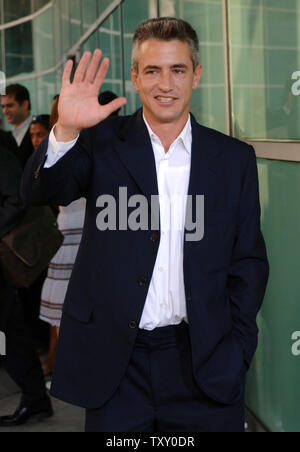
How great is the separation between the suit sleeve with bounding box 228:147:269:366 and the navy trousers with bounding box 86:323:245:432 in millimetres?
202

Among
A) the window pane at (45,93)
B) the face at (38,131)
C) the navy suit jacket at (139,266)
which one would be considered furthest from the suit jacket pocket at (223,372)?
the window pane at (45,93)

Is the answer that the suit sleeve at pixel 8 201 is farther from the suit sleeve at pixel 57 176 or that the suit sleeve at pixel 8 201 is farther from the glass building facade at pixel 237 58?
the suit sleeve at pixel 57 176

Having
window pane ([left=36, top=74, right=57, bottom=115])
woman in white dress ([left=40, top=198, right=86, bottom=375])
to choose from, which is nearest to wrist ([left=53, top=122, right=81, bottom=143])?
woman in white dress ([left=40, top=198, right=86, bottom=375])

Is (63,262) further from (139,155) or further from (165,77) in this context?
(165,77)

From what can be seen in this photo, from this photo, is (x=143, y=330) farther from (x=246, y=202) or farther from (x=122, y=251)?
(x=246, y=202)

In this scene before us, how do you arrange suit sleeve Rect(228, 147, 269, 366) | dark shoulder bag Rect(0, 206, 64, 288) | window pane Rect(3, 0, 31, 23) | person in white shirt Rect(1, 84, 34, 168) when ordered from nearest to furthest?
suit sleeve Rect(228, 147, 269, 366), dark shoulder bag Rect(0, 206, 64, 288), person in white shirt Rect(1, 84, 34, 168), window pane Rect(3, 0, 31, 23)

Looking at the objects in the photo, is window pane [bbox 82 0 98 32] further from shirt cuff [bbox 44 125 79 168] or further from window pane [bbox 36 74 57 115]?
shirt cuff [bbox 44 125 79 168]

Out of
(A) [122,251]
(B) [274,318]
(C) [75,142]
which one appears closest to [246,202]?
(A) [122,251]

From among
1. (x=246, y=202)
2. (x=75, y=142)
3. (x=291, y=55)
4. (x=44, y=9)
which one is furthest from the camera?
(x=44, y=9)

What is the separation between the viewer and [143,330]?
2.36 m

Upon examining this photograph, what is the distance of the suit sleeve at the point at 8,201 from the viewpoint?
161 inches

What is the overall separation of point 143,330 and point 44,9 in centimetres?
1425

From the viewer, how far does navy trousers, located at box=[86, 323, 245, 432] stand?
2354 mm

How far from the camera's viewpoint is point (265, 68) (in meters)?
3.39
